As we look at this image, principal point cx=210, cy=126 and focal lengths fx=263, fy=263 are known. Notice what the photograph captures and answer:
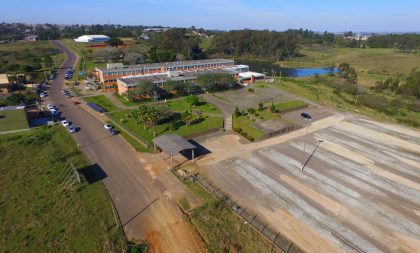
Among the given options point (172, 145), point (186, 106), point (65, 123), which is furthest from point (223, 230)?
point (65, 123)

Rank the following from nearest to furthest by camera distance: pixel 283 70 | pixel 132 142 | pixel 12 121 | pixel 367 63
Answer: pixel 132 142
pixel 12 121
pixel 283 70
pixel 367 63

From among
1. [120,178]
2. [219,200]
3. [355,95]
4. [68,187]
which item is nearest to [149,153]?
[120,178]

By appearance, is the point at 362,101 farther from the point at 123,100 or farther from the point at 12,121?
the point at 12,121

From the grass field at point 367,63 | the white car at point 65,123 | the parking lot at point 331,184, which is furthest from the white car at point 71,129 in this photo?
the grass field at point 367,63

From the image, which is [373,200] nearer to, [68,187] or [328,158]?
[328,158]

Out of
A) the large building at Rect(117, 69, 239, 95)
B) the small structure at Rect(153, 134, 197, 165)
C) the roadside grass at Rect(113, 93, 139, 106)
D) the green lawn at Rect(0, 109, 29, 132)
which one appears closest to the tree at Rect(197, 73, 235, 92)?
the large building at Rect(117, 69, 239, 95)

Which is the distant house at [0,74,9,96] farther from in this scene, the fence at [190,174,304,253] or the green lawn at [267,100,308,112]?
the green lawn at [267,100,308,112]
